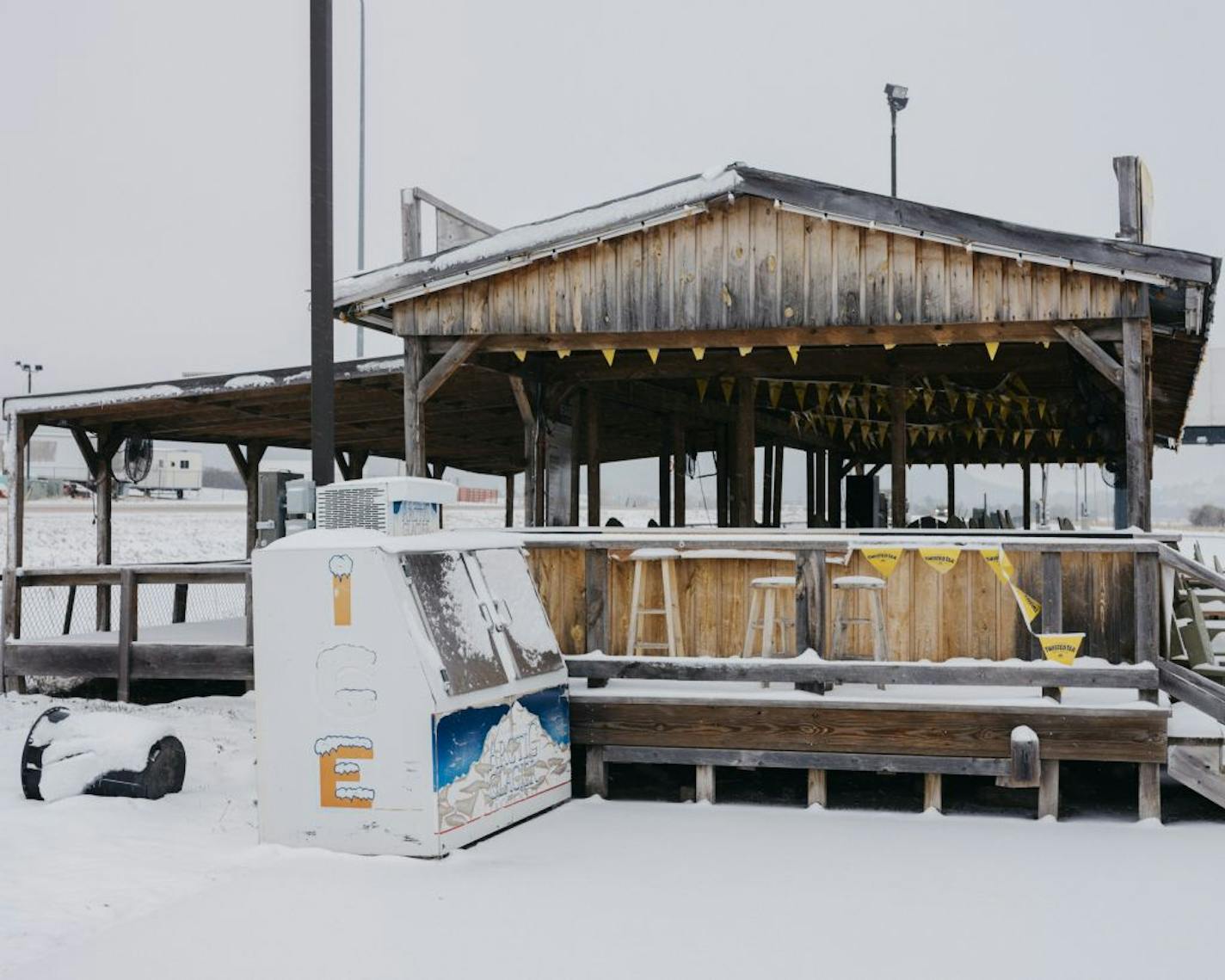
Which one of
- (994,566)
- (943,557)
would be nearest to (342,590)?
(943,557)

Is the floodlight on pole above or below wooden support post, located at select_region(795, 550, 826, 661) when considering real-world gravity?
above

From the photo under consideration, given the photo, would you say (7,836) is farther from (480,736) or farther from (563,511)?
(563,511)

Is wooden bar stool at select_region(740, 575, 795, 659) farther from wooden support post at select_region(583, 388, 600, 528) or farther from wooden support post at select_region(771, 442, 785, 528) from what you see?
wooden support post at select_region(771, 442, 785, 528)

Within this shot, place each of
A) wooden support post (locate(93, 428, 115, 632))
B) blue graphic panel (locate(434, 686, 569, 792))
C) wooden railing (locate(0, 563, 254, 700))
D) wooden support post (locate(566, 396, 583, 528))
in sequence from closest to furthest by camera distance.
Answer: blue graphic panel (locate(434, 686, 569, 792))
wooden railing (locate(0, 563, 254, 700))
wooden support post (locate(566, 396, 583, 528))
wooden support post (locate(93, 428, 115, 632))

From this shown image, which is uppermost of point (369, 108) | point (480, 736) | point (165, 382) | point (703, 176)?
point (369, 108)

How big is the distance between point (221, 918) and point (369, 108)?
25540 mm

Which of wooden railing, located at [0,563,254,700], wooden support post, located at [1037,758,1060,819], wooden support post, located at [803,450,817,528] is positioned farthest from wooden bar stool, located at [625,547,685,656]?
wooden support post, located at [803,450,817,528]

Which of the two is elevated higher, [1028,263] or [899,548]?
[1028,263]

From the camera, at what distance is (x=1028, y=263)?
29.0 feet

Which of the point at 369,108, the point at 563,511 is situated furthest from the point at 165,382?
the point at 369,108

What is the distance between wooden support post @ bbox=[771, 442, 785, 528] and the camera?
751 inches

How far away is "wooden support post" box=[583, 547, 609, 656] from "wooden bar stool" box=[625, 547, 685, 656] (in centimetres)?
19

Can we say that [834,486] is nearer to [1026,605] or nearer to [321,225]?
[1026,605]

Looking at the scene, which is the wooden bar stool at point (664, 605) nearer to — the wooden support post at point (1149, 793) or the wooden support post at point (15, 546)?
the wooden support post at point (1149, 793)
